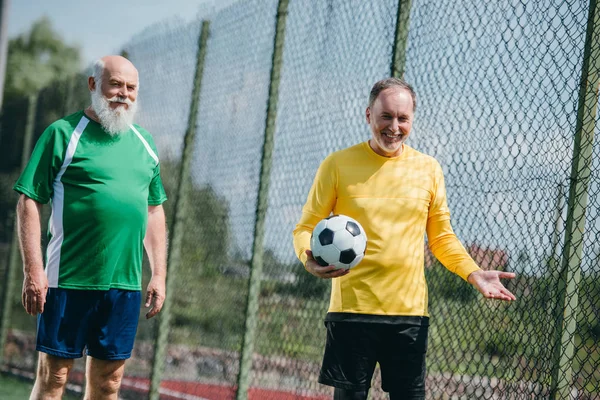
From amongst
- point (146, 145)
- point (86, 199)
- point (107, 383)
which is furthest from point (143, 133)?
point (107, 383)

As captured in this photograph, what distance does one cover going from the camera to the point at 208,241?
554cm

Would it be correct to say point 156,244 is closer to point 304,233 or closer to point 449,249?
point 304,233

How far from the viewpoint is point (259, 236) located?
4.66 m

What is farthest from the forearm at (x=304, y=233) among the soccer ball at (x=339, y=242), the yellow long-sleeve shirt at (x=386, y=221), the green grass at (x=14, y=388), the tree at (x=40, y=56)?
the tree at (x=40, y=56)

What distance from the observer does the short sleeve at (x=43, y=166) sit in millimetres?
3041

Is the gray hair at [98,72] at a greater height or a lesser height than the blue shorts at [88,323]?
greater

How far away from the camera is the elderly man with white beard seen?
3059mm

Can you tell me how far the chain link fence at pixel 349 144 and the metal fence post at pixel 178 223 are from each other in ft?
0.04

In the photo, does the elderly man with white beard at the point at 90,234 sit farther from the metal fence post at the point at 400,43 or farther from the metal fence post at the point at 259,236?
the metal fence post at the point at 259,236

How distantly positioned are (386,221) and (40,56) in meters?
39.2

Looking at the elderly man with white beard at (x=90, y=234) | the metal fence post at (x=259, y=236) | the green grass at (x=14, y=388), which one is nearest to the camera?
the elderly man with white beard at (x=90, y=234)

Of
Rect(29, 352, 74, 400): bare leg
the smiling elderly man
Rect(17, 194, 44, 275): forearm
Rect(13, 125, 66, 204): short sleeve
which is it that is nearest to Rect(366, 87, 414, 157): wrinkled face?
the smiling elderly man

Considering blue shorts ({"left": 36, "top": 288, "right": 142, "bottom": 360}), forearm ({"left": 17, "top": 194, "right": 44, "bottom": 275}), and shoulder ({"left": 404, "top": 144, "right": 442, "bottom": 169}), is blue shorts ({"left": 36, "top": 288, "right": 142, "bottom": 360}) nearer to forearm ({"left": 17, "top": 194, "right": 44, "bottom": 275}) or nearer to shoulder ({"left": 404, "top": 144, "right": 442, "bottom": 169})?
forearm ({"left": 17, "top": 194, "right": 44, "bottom": 275})

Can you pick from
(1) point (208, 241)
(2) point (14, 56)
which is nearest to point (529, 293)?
(1) point (208, 241)
